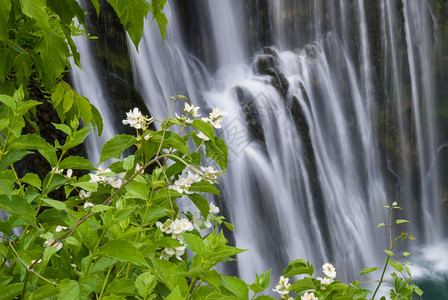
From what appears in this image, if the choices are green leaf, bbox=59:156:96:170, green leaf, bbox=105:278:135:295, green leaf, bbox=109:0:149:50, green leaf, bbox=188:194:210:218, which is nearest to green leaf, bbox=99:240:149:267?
green leaf, bbox=105:278:135:295

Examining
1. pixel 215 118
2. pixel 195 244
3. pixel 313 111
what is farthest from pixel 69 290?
pixel 313 111

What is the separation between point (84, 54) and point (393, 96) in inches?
314

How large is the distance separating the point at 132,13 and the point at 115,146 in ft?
1.24

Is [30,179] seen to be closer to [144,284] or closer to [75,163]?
[75,163]

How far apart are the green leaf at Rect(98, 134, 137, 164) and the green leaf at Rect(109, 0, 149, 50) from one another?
0.97ft

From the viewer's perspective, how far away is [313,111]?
31.1 ft

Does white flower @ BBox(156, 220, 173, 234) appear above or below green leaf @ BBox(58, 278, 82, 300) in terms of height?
above

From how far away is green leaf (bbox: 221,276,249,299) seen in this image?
107 cm

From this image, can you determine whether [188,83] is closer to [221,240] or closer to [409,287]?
[409,287]

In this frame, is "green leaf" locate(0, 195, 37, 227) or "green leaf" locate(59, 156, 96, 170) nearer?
"green leaf" locate(0, 195, 37, 227)

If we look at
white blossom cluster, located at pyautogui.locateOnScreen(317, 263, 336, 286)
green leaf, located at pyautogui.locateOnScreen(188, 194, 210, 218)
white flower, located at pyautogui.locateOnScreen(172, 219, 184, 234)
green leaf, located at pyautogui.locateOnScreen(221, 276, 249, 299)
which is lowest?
white blossom cluster, located at pyautogui.locateOnScreen(317, 263, 336, 286)

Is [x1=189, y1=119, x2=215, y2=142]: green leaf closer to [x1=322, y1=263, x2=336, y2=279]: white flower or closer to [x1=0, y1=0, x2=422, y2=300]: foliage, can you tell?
[x1=0, y1=0, x2=422, y2=300]: foliage

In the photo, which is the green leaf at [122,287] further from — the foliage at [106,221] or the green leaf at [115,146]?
the green leaf at [115,146]

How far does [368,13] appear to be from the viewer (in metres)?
11.2
